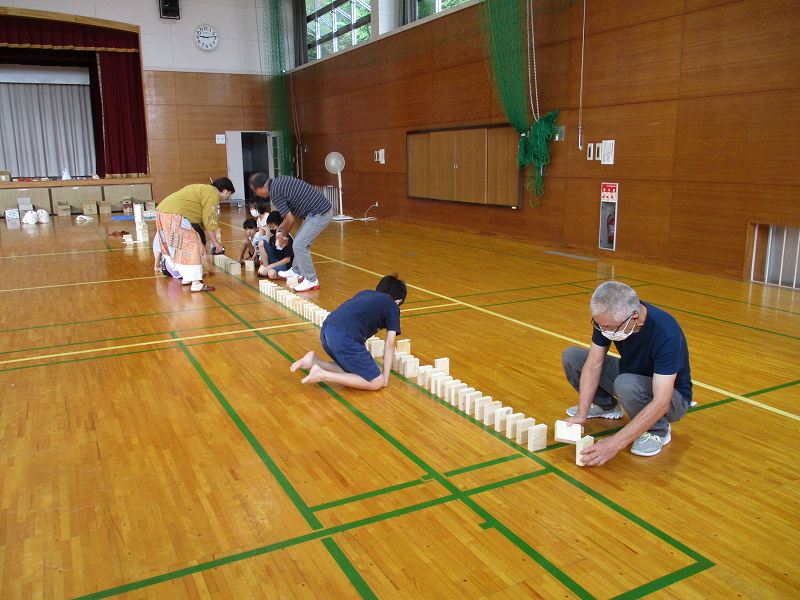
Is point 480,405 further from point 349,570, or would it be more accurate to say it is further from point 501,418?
point 349,570

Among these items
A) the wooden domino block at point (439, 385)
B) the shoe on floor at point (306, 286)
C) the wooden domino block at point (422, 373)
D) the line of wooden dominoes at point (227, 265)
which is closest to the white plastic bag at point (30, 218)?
the line of wooden dominoes at point (227, 265)

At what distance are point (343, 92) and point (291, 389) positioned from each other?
11921 mm

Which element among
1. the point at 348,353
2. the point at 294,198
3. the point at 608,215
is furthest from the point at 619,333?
the point at 608,215

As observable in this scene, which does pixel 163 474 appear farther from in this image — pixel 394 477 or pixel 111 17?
pixel 111 17

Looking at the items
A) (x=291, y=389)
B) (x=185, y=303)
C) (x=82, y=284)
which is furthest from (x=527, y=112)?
(x=291, y=389)

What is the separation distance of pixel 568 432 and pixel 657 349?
559 millimetres

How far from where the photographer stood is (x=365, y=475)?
2.78 m

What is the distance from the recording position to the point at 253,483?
273cm

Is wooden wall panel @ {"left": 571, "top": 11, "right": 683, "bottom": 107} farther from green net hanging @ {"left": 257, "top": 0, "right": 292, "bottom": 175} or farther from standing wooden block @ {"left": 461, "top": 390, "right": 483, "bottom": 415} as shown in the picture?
green net hanging @ {"left": 257, "top": 0, "right": 292, "bottom": 175}

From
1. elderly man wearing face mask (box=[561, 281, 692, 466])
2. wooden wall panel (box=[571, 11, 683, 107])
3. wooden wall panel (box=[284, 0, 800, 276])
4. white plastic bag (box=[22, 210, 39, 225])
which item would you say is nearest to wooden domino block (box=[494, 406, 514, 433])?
elderly man wearing face mask (box=[561, 281, 692, 466])

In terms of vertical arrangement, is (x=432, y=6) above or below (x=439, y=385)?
above

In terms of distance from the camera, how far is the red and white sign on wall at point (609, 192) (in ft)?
26.5

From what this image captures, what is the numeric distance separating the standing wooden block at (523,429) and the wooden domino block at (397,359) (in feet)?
3.61

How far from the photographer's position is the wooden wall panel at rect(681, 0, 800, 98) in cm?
611
